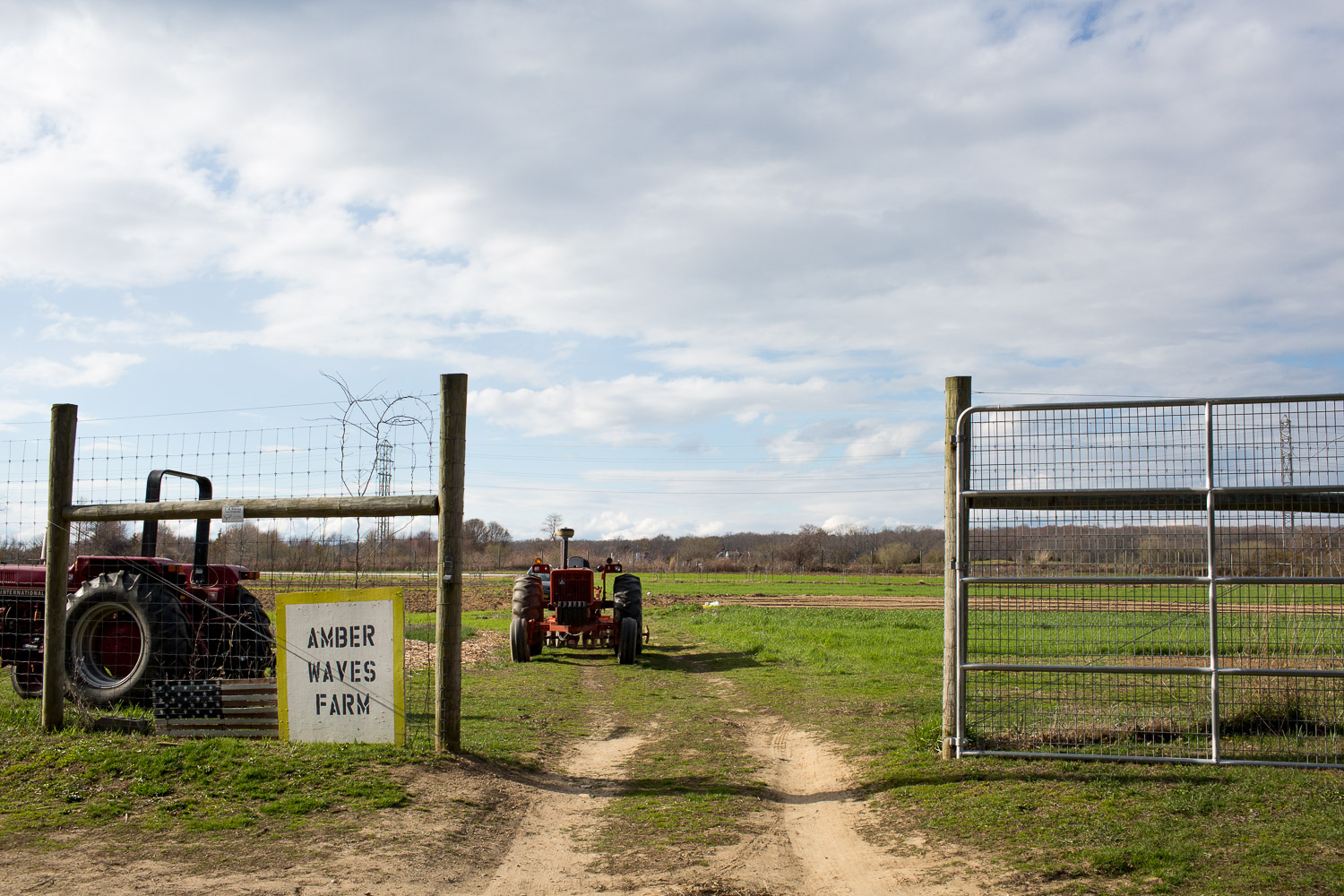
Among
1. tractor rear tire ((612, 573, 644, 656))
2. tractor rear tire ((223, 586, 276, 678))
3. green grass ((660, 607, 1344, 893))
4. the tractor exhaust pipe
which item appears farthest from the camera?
the tractor exhaust pipe

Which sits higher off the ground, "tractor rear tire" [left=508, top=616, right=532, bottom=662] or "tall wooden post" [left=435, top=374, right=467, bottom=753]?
"tall wooden post" [left=435, top=374, right=467, bottom=753]

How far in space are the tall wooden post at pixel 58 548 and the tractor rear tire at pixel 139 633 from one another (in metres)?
0.45

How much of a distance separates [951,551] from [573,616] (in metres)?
9.76

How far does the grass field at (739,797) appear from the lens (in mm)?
4629

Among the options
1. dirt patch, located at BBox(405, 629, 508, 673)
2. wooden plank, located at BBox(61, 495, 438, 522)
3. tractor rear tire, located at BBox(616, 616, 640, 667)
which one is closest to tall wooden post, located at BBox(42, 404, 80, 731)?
wooden plank, located at BBox(61, 495, 438, 522)

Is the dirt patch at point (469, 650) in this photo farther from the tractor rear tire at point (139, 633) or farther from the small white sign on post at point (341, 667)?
the small white sign on post at point (341, 667)

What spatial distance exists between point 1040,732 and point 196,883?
5.68 m

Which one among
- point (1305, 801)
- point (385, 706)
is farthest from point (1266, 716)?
point (385, 706)

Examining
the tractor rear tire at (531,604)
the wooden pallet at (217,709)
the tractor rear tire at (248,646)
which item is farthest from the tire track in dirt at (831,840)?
the tractor rear tire at (531,604)

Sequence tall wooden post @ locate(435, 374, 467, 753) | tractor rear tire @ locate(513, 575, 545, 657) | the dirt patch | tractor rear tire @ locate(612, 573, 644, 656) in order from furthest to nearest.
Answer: tractor rear tire @ locate(612, 573, 644, 656)
tractor rear tire @ locate(513, 575, 545, 657)
the dirt patch
tall wooden post @ locate(435, 374, 467, 753)

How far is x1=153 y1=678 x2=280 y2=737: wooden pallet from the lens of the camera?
274 inches

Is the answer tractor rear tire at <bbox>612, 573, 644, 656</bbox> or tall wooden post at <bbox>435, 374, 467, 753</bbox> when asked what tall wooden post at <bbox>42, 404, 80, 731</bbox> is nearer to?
tall wooden post at <bbox>435, 374, 467, 753</bbox>

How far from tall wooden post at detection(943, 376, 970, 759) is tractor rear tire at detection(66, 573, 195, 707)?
21.8 feet

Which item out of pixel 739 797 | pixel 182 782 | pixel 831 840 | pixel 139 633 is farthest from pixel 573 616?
pixel 831 840
